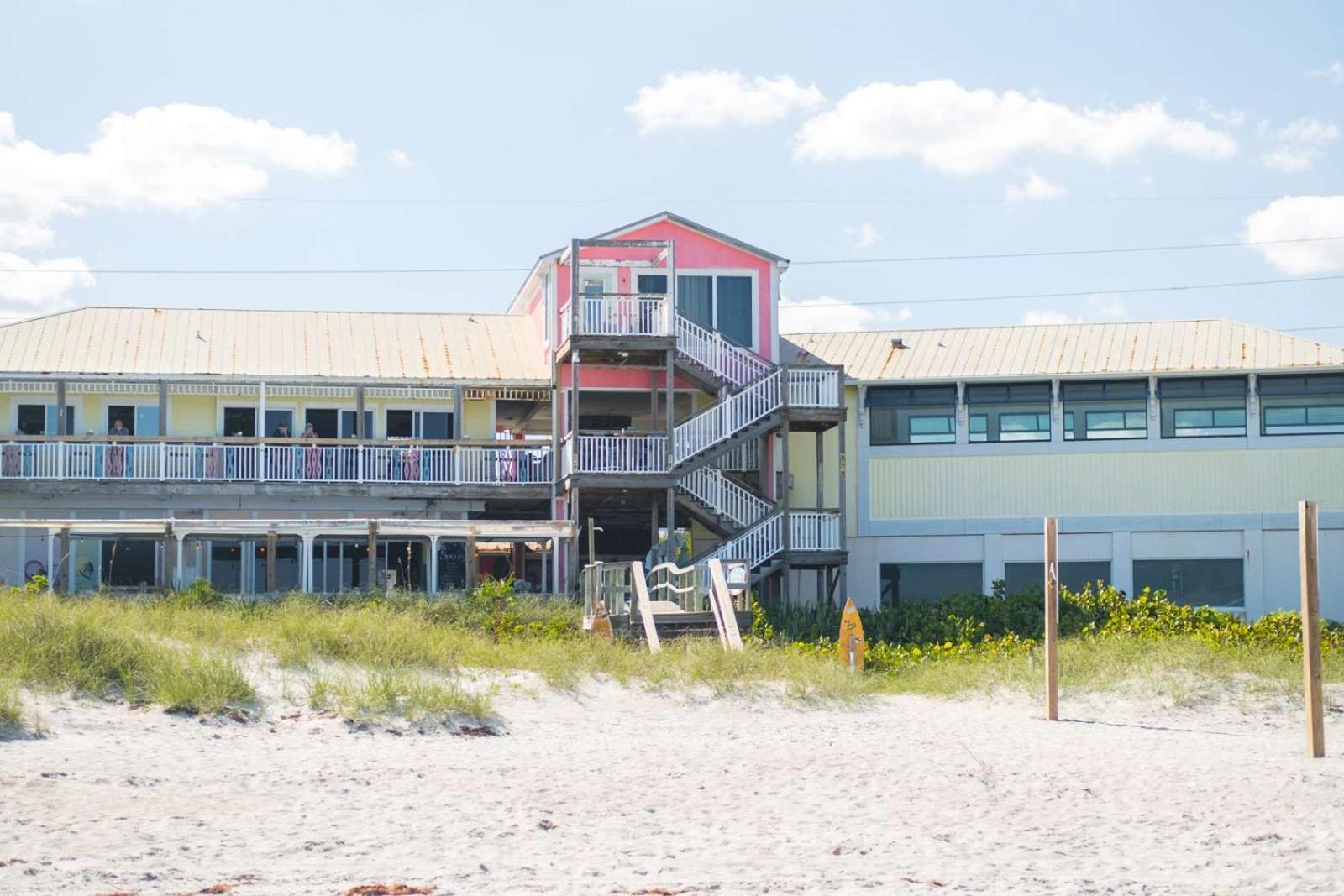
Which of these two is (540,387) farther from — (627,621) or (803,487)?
(627,621)

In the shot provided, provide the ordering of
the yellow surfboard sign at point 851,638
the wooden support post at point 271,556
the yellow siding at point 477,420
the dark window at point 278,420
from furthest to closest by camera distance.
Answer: the yellow siding at point 477,420 < the dark window at point 278,420 < the wooden support post at point 271,556 < the yellow surfboard sign at point 851,638

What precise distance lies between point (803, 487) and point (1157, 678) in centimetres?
→ 1416

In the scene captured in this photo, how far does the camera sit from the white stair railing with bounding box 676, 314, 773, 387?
30703 millimetres

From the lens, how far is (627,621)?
77.8ft

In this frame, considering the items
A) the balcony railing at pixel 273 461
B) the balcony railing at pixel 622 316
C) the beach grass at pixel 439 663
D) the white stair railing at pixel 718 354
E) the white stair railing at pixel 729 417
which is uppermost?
the balcony railing at pixel 622 316

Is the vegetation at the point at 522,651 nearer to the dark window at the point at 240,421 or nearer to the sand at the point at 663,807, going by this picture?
the sand at the point at 663,807

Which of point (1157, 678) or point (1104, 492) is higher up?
point (1104, 492)

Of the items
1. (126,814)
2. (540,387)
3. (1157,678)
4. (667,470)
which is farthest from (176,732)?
(540,387)

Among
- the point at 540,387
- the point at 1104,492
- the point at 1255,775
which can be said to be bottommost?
the point at 1255,775

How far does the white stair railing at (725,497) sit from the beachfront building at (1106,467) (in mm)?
3015

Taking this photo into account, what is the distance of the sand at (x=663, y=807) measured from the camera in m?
10.7

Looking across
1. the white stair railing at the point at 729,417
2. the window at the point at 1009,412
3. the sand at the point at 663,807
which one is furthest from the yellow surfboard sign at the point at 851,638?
the window at the point at 1009,412

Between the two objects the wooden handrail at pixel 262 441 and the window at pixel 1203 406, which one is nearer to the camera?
the wooden handrail at pixel 262 441

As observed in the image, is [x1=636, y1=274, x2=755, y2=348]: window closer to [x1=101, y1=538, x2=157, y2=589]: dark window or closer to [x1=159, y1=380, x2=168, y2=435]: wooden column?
[x1=159, y1=380, x2=168, y2=435]: wooden column
